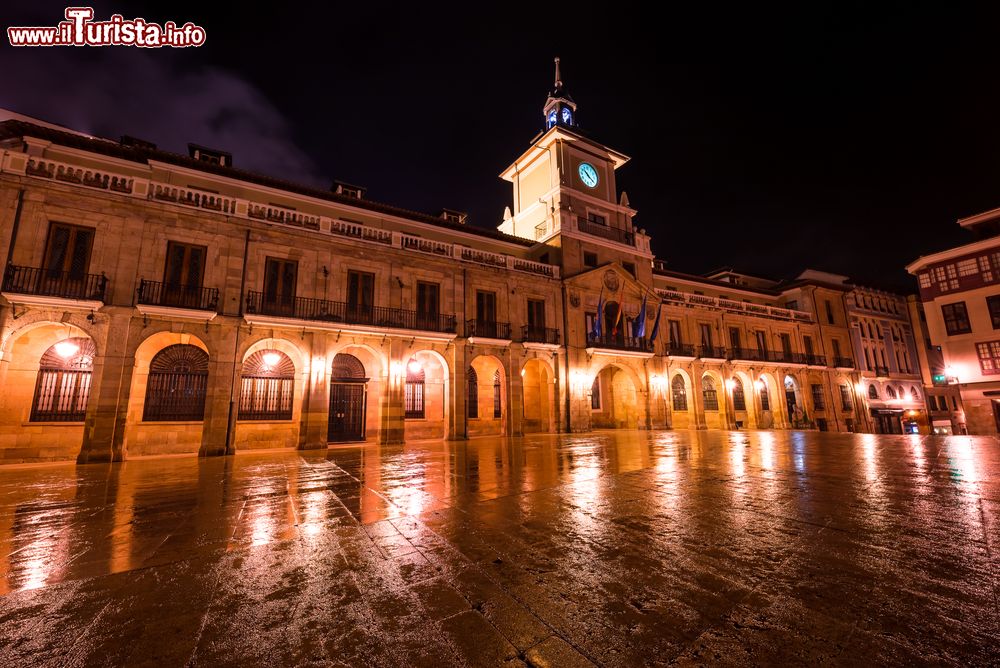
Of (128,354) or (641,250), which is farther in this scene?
(641,250)

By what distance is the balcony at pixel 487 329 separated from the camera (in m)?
19.8

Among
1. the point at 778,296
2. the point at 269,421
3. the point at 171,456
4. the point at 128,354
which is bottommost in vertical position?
the point at 171,456

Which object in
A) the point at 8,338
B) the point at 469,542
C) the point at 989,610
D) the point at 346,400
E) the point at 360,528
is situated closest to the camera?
the point at 989,610

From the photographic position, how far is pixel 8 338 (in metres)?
12.2

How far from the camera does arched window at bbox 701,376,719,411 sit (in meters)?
29.0

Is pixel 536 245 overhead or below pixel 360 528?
overhead

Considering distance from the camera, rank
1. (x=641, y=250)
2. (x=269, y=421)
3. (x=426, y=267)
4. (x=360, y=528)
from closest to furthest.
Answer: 1. (x=360, y=528)
2. (x=269, y=421)
3. (x=426, y=267)
4. (x=641, y=250)

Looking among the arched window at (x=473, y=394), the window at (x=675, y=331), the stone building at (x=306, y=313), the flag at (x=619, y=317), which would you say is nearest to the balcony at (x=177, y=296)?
the stone building at (x=306, y=313)

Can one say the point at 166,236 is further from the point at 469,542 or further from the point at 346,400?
the point at 469,542

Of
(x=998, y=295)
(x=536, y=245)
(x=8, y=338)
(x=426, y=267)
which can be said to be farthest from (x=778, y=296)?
(x=8, y=338)

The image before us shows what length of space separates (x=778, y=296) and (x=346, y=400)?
123ft

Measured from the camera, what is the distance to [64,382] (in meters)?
13.5

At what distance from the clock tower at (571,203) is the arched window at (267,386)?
15481 mm

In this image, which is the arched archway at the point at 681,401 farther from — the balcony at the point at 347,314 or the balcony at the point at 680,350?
the balcony at the point at 347,314
